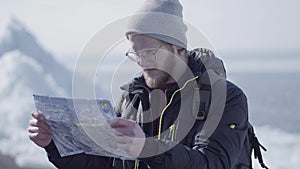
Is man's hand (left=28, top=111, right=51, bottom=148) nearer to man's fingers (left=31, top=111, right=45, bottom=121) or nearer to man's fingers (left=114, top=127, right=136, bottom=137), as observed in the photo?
man's fingers (left=31, top=111, right=45, bottom=121)

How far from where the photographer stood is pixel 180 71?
2453 millimetres

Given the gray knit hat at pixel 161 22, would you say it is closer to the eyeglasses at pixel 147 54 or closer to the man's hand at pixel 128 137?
the eyeglasses at pixel 147 54

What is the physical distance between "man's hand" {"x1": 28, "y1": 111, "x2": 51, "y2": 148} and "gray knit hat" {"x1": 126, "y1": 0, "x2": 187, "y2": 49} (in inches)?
16.0

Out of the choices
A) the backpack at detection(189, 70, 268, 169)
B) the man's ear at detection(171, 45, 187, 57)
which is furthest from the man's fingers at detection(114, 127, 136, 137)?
the man's ear at detection(171, 45, 187, 57)

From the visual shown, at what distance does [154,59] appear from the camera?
236 centimetres

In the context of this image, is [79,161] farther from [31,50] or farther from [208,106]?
[31,50]

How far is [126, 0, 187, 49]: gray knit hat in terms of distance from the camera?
7.81 feet

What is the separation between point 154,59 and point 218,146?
0.35m

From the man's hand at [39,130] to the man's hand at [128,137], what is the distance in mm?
363

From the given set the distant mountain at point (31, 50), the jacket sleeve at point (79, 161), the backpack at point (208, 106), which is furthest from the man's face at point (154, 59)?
the distant mountain at point (31, 50)

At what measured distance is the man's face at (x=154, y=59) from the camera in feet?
7.70

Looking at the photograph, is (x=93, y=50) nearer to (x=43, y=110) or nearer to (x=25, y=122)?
(x=43, y=110)

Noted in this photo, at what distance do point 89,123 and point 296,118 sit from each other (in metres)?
11.4

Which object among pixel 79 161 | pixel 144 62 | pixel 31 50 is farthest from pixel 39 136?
pixel 31 50
